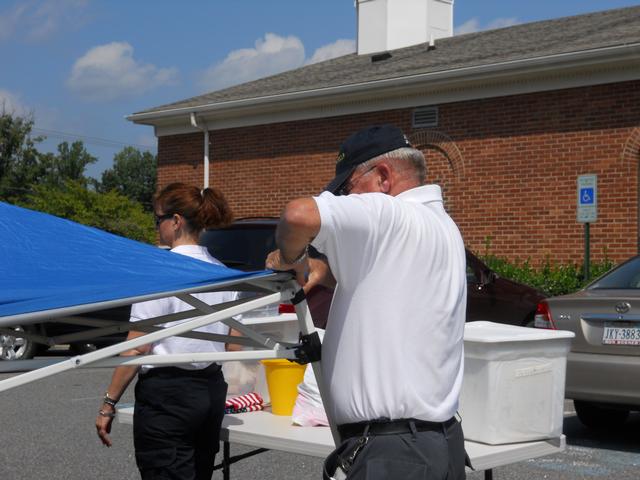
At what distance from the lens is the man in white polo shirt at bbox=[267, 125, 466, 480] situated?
9.43 feet

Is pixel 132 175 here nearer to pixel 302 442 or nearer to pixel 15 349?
pixel 15 349

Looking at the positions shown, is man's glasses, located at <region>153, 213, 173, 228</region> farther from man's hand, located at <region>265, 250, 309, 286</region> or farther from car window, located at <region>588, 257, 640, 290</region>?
car window, located at <region>588, 257, 640, 290</region>

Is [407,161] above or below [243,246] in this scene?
above

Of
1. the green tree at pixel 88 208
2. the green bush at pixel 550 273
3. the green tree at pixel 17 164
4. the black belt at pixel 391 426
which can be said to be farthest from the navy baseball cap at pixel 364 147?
the green tree at pixel 17 164

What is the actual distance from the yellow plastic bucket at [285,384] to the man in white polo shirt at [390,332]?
79.5 inches

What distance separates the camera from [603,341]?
8195mm

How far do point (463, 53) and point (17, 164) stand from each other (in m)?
39.1

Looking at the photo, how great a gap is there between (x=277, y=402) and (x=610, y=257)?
1240 centimetres

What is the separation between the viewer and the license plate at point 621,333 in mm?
8008

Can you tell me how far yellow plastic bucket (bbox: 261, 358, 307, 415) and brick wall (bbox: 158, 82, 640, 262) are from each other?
1233 centimetres

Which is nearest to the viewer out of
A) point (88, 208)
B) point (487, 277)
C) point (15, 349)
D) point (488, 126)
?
point (487, 277)

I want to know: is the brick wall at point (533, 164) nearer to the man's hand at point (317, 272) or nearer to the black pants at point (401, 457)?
the man's hand at point (317, 272)

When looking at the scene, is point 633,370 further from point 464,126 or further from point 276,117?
point 276,117

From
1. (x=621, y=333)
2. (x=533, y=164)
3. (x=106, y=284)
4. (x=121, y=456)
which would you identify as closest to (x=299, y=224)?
(x=106, y=284)
